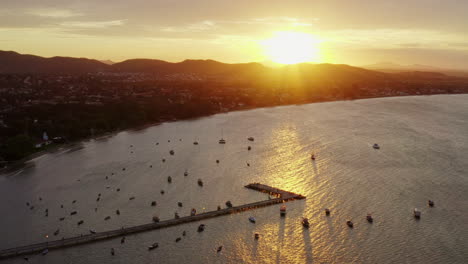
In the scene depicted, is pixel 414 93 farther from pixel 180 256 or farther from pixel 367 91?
pixel 180 256

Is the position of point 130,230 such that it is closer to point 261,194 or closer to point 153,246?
point 153,246

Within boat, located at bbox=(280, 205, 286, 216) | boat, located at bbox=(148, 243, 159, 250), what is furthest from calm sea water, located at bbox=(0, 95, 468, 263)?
boat, located at bbox=(280, 205, 286, 216)

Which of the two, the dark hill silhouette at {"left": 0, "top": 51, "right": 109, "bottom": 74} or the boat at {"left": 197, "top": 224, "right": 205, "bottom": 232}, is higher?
the dark hill silhouette at {"left": 0, "top": 51, "right": 109, "bottom": 74}

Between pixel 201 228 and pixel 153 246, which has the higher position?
pixel 201 228

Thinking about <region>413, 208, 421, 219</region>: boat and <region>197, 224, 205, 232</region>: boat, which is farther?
<region>413, 208, 421, 219</region>: boat

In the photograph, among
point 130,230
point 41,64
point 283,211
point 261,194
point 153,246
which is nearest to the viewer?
point 153,246

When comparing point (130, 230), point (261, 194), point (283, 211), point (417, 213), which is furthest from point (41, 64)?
point (417, 213)

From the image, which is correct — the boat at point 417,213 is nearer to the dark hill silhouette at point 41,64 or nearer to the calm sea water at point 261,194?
the calm sea water at point 261,194

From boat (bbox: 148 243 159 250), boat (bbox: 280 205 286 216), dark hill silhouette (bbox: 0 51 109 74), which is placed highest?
dark hill silhouette (bbox: 0 51 109 74)

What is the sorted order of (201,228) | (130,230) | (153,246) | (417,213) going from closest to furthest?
1. (153,246)
2. (130,230)
3. (201,228)
4. (417,213)

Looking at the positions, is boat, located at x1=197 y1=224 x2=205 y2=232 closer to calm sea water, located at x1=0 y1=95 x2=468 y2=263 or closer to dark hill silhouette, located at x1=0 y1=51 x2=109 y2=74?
calm sea water, located at x1=0 y1=95 x2=468 y2=263
